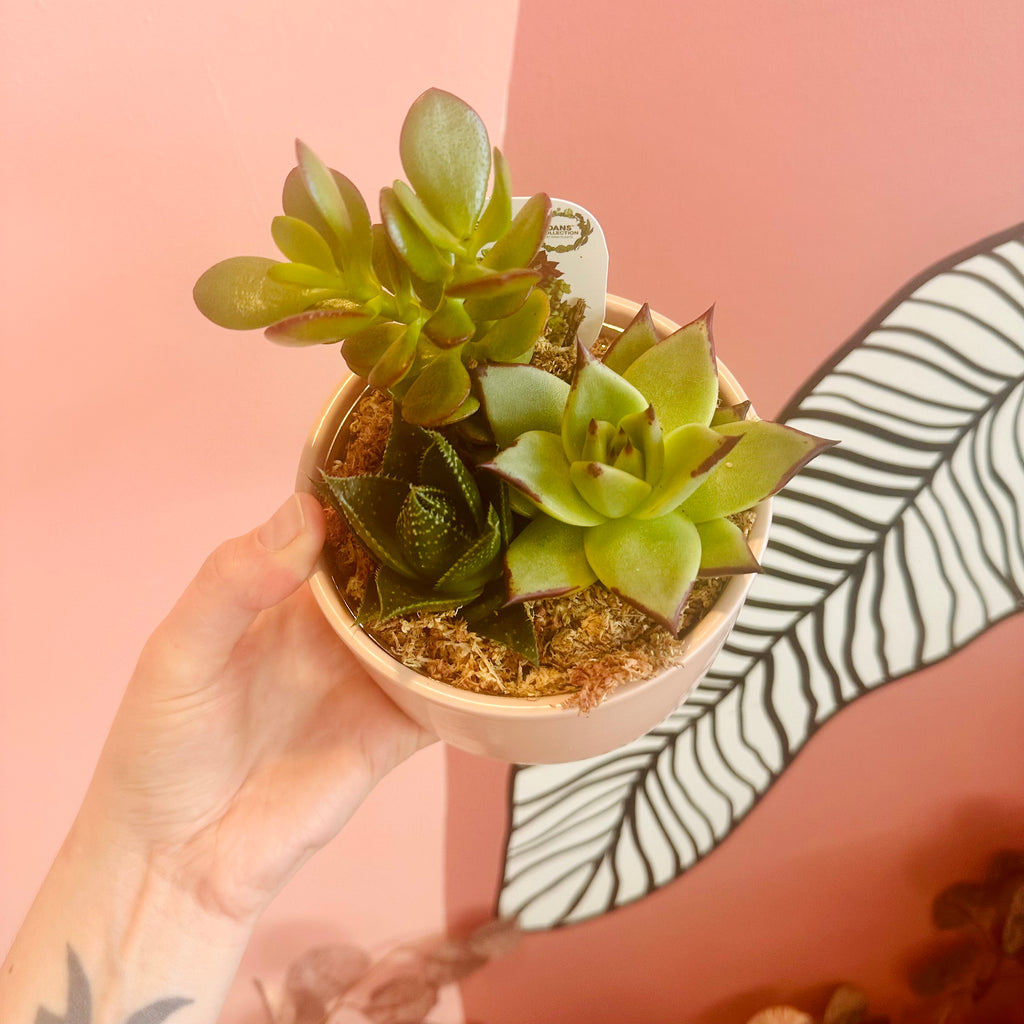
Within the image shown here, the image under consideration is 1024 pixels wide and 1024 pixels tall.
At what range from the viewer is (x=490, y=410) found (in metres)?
0.51

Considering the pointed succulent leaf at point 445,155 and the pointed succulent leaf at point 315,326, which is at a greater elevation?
the pointed succulent leaf at point 445,155

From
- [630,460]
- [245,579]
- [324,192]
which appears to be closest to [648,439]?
[630,460]

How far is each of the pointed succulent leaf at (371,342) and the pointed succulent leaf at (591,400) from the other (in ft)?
0.37

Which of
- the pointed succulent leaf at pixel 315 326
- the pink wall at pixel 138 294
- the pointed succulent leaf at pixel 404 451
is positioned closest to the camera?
the pointed succulent leaf at pixel 315 326

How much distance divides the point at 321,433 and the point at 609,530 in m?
0.25

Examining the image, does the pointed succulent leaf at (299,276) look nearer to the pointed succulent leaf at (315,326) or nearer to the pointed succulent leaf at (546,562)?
the pointed succulent leaf at (315,326)

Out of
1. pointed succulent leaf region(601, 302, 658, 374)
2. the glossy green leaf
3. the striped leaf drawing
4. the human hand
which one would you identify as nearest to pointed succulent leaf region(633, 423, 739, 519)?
pointed succulent leaf region(601, 302, 658, 374)

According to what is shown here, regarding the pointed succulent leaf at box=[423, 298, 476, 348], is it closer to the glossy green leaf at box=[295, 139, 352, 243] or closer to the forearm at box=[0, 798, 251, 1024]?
the glossy green leaf at box=[295, 139, 352, 243]

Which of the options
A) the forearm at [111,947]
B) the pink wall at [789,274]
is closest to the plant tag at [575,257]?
the pink wall at [789,274]

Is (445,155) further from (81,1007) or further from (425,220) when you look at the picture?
(81,1007)

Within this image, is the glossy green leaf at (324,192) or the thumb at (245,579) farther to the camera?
the thumb at (245,579)

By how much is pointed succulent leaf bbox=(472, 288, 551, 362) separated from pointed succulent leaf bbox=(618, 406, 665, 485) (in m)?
0.08

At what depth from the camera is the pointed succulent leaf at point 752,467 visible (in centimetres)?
48

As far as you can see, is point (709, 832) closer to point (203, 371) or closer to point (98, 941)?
point (98, 941)
